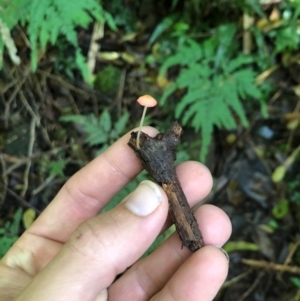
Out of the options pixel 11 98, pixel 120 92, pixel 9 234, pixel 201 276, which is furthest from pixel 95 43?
pixel 201 276

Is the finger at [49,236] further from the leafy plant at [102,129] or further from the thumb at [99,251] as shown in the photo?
the leafy plant at [102,129]

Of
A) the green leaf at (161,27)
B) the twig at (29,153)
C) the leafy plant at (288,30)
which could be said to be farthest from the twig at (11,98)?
the leafy plant at (288,30)

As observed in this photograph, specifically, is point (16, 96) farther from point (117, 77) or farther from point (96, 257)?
point (96, 257)

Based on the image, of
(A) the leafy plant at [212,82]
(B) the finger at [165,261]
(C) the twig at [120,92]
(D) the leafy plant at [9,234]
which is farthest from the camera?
(C) the twig at [120,92]

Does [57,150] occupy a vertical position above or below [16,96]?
below

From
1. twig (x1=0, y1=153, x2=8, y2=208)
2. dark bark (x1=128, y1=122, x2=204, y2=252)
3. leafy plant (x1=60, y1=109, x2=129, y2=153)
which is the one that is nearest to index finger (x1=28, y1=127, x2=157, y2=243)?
dark bark (x1=128, y1=122, x2=204, y2=252)

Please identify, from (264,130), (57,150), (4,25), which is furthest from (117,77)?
(264,130)
